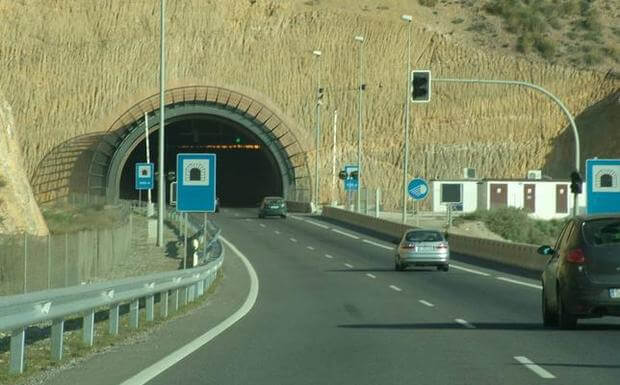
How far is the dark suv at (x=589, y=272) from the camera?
20219 millimetres

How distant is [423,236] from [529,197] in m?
44.8

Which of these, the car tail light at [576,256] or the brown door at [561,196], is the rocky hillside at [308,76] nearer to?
the brown door at [561,196]

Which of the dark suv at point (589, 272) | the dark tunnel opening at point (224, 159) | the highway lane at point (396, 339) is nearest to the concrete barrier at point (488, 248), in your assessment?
the highway lane at point (396, 339)

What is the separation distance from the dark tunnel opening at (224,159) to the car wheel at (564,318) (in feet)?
287

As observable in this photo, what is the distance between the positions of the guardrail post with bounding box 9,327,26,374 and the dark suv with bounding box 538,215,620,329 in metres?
8.85

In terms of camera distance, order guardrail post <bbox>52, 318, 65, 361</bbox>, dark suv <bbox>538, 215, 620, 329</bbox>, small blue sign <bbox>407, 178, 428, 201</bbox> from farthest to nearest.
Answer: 1. small blue sign <bbox>407, 178, 428, 201</bbox>
2. dark suv <bbox>538, 215, 620, 329</bbox>
3. guardrail post <bbox>52, 318, 65, 361</bbox>

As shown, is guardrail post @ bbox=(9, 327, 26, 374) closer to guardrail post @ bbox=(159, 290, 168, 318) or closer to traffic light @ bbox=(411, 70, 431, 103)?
guardrail post @ bbox=(159, 290, 168, 318)

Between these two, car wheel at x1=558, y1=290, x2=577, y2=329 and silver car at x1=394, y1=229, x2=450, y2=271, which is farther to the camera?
silver car at x1=394, y1=229, x2=450, y2=271

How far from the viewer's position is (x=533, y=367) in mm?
15586

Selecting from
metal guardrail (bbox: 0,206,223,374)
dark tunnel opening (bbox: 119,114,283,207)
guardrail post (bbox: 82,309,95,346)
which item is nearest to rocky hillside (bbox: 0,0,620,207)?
dark tunnel opening (bbox: 119,114,283,207)

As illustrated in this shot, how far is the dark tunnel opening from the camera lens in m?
115

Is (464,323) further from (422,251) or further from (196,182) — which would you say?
(422,251)

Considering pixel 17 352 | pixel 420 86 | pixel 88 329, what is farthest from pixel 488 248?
pixel 17 352

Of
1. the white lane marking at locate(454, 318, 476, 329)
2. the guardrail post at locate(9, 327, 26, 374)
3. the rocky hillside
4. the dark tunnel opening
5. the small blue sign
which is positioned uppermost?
the rocky hillside
